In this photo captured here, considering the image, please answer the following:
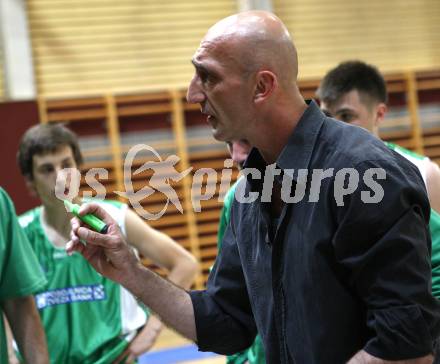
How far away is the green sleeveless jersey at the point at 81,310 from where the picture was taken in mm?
3314

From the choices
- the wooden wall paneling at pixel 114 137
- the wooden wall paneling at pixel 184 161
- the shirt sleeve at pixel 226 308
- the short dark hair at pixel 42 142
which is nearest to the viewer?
the shirt sleeve at pixel 226 308

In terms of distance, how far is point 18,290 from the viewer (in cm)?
256

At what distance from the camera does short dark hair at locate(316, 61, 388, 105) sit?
349 centimetres

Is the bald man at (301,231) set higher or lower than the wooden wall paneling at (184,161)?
higher

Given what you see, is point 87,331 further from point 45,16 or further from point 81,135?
point 45,16

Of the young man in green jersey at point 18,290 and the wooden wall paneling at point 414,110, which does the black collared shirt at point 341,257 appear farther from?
the wooden wall paneling at point 414,110

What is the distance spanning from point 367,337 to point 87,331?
6.53 ft

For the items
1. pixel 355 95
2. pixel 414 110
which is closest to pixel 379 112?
pixel 355 95

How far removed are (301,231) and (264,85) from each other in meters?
0.38

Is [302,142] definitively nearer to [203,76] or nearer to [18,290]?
[203,76]

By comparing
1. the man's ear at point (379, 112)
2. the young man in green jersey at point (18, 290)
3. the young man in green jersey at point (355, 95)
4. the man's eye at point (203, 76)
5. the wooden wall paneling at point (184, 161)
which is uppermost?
the man's eye at point (203, 76)

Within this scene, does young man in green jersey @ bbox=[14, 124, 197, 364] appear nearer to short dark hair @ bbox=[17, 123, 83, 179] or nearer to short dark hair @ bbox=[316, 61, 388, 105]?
short dark hair @ bbox=[17, 123, 83, 179]

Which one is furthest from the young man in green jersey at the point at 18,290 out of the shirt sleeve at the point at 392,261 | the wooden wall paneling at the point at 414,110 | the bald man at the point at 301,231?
the wooden wall paneling at the point at 414,110

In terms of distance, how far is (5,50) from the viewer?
7.61m
